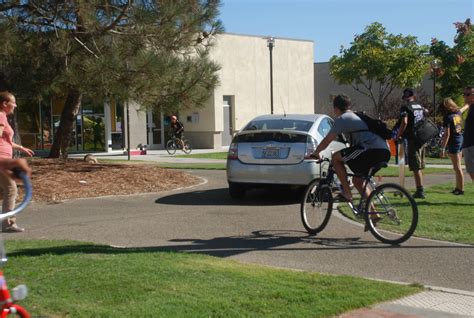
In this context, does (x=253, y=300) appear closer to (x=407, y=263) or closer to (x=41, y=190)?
(x=407, y=263)

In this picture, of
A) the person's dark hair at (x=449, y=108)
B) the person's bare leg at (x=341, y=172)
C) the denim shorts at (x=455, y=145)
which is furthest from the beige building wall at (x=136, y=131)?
the person's bare leg at (x=341, y=172)

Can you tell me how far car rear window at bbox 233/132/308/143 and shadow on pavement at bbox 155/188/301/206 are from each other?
113 cm

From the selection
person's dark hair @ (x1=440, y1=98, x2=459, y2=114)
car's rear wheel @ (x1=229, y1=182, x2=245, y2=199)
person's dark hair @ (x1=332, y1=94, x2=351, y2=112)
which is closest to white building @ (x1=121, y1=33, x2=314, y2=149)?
car's rear wheel @ (x1=229, y1=182, x2=245, y2=199)

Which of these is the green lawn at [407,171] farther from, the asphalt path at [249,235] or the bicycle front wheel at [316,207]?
the bicycle front wheel at [316,207]

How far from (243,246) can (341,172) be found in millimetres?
1556

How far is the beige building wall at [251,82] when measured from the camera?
32875 mm

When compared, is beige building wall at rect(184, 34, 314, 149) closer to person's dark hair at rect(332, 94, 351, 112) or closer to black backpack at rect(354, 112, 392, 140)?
person's dark hair at rect(332, 94, 351, 112)

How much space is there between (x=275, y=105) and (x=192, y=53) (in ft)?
70.6

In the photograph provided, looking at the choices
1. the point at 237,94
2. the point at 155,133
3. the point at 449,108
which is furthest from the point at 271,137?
the point at 237,94

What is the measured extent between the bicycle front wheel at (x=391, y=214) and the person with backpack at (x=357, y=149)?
22cm

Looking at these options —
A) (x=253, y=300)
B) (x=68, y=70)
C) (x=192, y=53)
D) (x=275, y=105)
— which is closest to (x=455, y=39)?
(x=275, y=105)

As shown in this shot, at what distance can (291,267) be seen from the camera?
22.1 ft

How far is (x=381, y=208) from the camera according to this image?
795 centimetres

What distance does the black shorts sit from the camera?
8.01m
